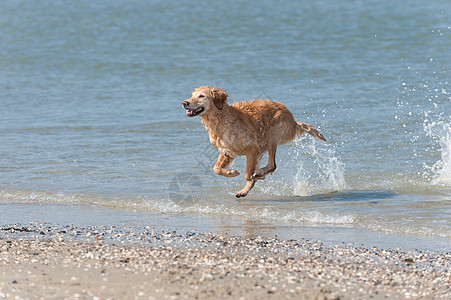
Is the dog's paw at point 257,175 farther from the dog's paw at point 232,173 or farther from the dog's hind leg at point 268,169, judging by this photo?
the dog's paw at point 232,173

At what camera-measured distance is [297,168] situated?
36.7ft

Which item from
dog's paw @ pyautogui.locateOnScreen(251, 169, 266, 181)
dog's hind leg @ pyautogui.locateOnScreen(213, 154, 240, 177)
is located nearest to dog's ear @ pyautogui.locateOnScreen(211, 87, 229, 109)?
dog's hind leg @ pyautogui.locateOnScreen(213, 154, 240, 177)

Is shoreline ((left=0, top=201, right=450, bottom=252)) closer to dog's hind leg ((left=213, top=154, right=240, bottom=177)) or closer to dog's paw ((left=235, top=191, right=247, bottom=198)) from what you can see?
dog's paw ((left=235, top=191, right=247, bottom=198))

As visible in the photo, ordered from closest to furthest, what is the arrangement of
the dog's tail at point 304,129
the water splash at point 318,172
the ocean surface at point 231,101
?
the ocean surface at point 231,101
the water splash at point 318,172
the dog's tail at point 304,129

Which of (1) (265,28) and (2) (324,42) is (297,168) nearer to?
(2) (324,42)

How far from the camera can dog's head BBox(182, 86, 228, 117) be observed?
9.07m

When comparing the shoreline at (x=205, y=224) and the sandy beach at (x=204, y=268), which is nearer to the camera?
the sandy beach at (x=204, y=268)

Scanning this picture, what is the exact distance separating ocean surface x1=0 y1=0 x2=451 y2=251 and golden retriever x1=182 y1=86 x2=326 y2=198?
520mm

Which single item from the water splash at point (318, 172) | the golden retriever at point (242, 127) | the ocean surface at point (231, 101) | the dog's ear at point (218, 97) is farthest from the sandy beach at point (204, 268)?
the water splash at point (318, 172)

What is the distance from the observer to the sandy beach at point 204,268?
5.34 meters

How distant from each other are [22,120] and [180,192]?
735 cm

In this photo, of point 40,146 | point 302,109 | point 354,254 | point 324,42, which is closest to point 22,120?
point 40,146

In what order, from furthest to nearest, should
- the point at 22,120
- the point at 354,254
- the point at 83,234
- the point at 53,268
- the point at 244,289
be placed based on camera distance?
the point at 22,120
the point at 83,234
the point at 354,254
the point at 53,268
the point at 244,289

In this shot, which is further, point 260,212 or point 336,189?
point 336,189
